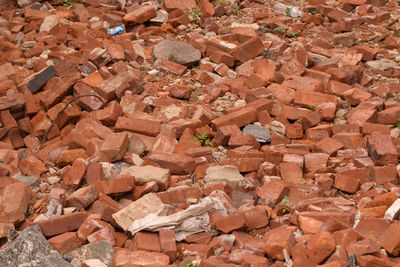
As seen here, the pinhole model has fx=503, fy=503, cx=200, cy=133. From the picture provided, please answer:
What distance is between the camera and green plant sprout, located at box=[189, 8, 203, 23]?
27.6ft

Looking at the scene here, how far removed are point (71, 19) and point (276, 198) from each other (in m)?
5.18

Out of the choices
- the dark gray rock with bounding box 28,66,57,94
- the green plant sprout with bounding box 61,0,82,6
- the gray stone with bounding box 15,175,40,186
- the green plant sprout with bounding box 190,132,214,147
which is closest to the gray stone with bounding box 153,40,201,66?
the dark gray rock with bounding box 28,66,57,94

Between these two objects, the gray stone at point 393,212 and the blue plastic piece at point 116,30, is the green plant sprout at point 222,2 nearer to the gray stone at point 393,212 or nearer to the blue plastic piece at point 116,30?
the blue plastic piece at point 116,30

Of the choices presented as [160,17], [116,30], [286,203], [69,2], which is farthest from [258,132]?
[69,2]

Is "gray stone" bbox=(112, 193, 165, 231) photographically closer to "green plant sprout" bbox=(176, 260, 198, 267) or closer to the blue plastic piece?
"green plant sprout" bbox=(176, 260, 198, 267)

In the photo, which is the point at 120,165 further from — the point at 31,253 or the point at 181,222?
the point at 31,253

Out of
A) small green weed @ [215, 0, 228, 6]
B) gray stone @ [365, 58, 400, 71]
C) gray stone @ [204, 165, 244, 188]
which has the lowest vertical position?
gray stone @ [365, 58, 400, 71]

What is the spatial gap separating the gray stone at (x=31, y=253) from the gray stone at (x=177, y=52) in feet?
12.7

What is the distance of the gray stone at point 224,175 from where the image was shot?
4.76m

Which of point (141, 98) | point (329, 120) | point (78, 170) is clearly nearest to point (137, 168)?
point (78, 170)

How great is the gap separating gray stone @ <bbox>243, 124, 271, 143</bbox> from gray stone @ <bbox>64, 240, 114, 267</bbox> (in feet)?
7.71

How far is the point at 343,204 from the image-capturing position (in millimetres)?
4312

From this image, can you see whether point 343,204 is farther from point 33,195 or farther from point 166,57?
point 166,57

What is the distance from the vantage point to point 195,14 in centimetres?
847
